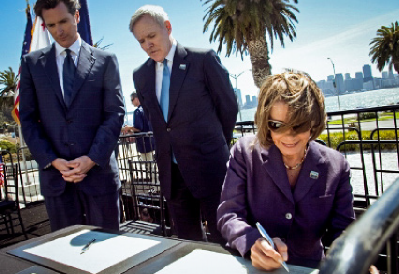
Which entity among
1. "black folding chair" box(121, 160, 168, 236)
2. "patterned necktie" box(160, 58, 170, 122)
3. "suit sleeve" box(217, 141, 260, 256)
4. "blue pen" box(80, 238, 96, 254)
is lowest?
"black folding chair" box(121, 160, 168, 236)

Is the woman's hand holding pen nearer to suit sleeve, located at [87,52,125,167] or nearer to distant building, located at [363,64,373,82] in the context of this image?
suit sleeve, located at [87,52,125,167]

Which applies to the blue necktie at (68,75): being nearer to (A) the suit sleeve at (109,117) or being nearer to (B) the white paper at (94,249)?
(A) the suit sleeve at (109,117)

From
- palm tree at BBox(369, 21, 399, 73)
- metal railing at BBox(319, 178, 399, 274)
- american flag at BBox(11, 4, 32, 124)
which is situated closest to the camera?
metal railing at BBox(319, 178, 399, 274)

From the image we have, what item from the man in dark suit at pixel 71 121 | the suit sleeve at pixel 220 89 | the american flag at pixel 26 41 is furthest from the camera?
the american flag at pixel 26 41

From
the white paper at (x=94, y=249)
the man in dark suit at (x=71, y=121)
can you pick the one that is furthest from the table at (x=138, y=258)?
the man in dark suit at (x=71, y=121)

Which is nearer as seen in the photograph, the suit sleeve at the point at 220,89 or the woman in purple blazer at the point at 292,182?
the woman in purple blazer at the point at 292,182

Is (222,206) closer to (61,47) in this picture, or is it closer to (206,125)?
(206,125)

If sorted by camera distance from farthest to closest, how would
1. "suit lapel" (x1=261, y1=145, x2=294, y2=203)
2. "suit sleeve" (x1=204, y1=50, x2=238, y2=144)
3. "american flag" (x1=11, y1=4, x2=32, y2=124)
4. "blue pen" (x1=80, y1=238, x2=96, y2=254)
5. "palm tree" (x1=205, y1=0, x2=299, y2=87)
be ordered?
"palm tree" (x1=205, y1=0, x2=299, y2=87), "american flag" (x1=11, y1=4, x2=32, y2=124), "suit sleeve" (x1=204, y1=50, x2=238, y2=144), "suit lapel" (x1=261, y1=145, x2=294, y2=203), "blue pen" (x1=80, y1=238, x2=96, y2=254)

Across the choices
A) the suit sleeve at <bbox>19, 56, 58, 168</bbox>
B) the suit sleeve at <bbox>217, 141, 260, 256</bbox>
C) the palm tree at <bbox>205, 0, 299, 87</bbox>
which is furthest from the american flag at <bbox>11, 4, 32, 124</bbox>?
the palm tree at <bbox>205, 0, 299, 87</bbox>

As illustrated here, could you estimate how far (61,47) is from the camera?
2.08 m

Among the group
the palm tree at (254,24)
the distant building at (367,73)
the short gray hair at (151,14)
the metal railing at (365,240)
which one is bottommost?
the metal railing at (365,240)

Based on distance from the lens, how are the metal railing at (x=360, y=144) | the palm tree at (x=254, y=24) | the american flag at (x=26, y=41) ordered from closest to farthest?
the metal railing at (x=360, y=144) < the american flag at (x=26, y=41) < the palm tree at (x=254, y=24)

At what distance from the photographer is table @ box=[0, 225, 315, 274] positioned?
0.97 m

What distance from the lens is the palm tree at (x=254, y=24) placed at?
16.6m
